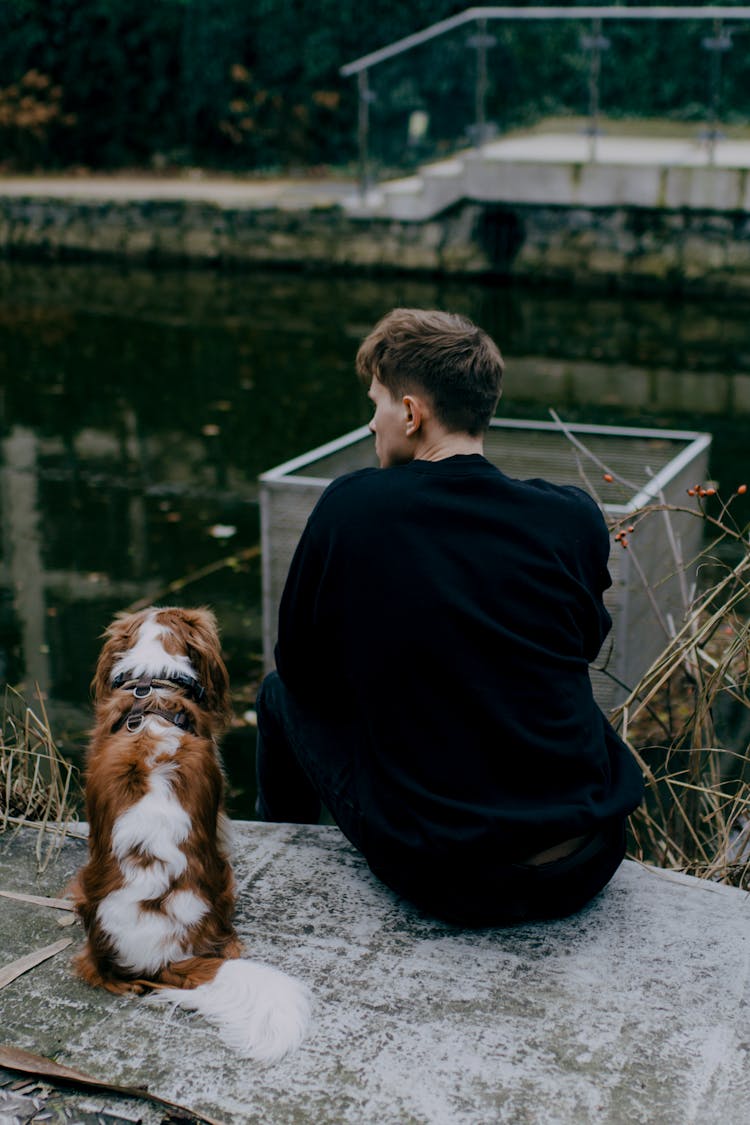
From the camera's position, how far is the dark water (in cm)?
549

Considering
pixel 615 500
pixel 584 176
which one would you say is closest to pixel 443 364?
pixel 615 500

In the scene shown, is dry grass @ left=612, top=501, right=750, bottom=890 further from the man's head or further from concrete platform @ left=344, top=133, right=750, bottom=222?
concrete platform @ left=344, top=133, right=750, bottom=222

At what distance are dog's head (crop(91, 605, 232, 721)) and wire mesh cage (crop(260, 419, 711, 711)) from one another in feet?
3.40

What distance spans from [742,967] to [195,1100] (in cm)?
110

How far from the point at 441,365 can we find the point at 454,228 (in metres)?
11.5

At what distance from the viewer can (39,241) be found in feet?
49.7

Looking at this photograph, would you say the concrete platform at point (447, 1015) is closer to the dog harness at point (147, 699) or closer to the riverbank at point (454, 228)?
the dog harness at point (147, 699)

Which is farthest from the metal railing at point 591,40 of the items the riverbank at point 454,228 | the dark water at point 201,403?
the dark water at point 201,403

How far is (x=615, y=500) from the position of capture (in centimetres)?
490

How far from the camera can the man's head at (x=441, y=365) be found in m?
2.47

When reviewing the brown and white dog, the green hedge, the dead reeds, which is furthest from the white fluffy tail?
the green hedge

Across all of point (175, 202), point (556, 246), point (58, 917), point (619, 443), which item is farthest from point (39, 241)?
point (58, 917)

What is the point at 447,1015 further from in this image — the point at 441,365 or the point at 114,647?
the point at 441,365

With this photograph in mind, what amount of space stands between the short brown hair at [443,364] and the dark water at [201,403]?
192 cm
